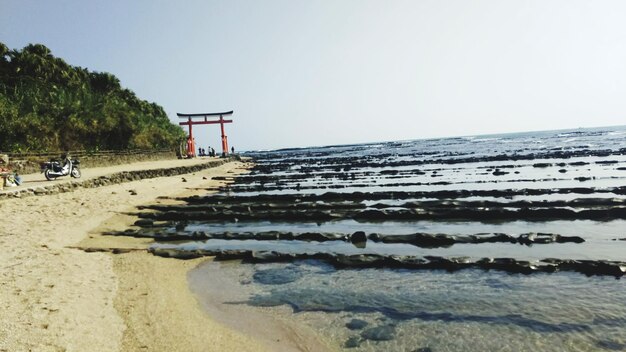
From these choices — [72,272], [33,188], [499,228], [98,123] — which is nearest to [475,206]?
[499,228]

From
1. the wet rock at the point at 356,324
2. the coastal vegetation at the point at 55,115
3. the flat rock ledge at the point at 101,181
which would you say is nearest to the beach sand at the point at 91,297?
the wet rock at the point at 356,324

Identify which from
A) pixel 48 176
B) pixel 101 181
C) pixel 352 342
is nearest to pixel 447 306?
pixel 352 342

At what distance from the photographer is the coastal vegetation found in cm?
2839

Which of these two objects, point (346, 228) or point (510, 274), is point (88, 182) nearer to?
point (346, 228)

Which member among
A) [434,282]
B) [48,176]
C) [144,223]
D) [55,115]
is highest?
[55,115]

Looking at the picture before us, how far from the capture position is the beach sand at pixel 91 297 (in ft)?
17.9

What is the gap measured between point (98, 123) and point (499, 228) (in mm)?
35753

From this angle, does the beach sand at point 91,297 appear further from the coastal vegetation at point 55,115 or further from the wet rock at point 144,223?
the coastal vegetation at point 55,115

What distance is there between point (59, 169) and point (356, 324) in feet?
71.3

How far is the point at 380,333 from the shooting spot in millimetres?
6090

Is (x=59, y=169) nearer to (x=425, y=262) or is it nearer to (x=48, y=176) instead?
(x=48, y=176)

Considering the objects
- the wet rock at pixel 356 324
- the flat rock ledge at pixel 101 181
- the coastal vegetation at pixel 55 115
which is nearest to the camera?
the wet rock at pixel 356 324

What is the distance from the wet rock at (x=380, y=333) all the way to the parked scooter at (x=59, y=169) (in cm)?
2160

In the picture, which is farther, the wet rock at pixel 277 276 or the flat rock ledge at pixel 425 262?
the wet rock at pixel 277 276
